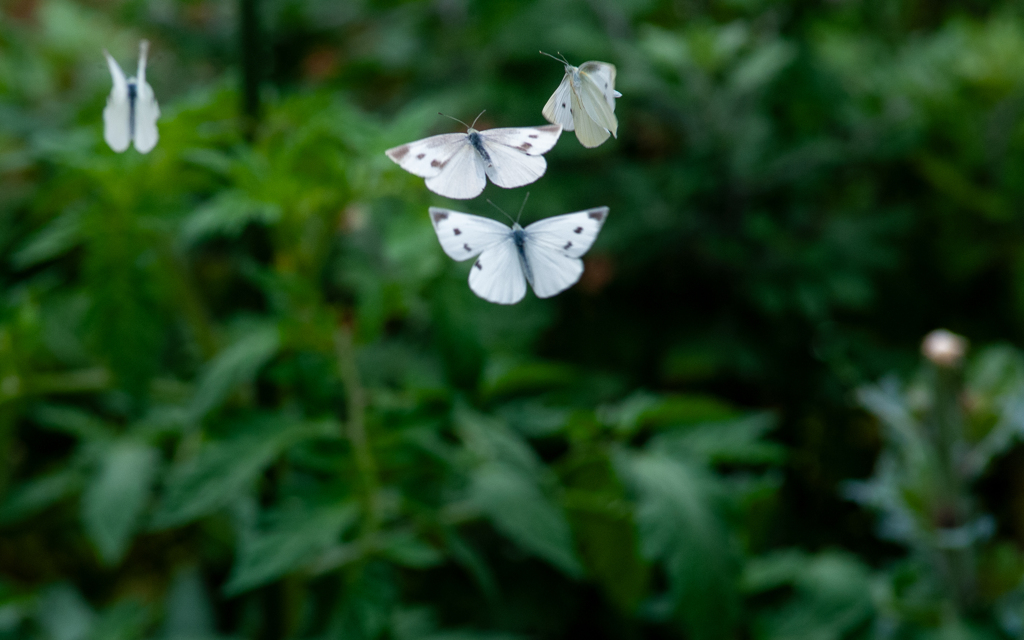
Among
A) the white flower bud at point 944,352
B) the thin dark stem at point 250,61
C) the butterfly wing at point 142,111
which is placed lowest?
the butterfly wing at point 142,111

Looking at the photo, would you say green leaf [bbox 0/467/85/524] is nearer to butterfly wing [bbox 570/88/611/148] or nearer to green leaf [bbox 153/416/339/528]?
green leaf [bbox 153/416/339/528]

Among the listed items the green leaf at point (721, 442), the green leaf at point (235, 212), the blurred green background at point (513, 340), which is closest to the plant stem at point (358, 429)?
the blurred green background at point (513, 340)

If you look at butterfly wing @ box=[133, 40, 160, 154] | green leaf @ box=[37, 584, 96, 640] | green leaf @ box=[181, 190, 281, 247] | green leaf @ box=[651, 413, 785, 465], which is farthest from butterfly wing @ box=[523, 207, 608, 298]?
green leaf @ box=[37, 584, 96, 640]

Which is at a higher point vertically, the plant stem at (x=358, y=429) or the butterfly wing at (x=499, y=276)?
the plant stem at (x=358, y=429)

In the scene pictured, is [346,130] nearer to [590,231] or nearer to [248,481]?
[248,481]

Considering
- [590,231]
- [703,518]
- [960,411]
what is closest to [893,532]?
[960,411]

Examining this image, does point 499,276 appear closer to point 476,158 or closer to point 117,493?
point 476,158

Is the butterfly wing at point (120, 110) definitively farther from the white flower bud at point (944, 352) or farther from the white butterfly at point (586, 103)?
the white flower bud at point (944, 352)

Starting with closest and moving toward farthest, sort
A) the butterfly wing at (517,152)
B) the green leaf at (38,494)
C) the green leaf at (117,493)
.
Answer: the butterfly wing at (517,152)
the green leaf at (117,493)
the green leaf at (38,494)
